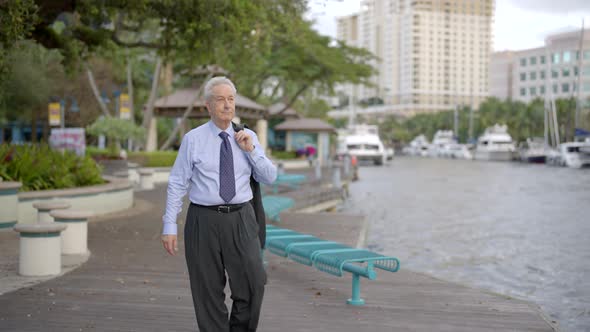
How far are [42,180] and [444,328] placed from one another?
1034cm

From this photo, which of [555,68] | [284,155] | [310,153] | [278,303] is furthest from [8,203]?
[555,68]

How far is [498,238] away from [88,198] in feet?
28.4

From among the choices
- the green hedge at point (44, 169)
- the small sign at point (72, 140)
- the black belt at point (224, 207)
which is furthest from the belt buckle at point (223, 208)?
the small sign at point (72, 140)

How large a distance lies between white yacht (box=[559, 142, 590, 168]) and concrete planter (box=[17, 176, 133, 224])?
1785 inches

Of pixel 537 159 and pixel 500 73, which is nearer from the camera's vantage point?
pixel 537 159

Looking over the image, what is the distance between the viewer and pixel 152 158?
1166 inches

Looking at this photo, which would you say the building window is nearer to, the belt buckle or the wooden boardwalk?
the wooden boardwalk

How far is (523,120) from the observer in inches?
3531

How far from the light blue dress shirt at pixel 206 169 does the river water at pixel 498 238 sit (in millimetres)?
3935

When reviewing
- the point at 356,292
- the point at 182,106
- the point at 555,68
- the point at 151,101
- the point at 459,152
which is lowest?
the point at 356,292

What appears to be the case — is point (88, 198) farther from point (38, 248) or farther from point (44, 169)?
point (38, 248)

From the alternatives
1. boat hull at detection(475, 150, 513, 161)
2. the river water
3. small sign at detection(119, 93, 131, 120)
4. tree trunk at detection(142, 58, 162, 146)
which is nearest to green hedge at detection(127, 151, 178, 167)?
small sign at detection(119, 93, 131, 120)

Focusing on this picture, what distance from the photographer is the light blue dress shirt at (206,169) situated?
14.5 feet

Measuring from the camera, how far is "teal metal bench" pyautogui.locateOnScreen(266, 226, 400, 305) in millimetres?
6543
